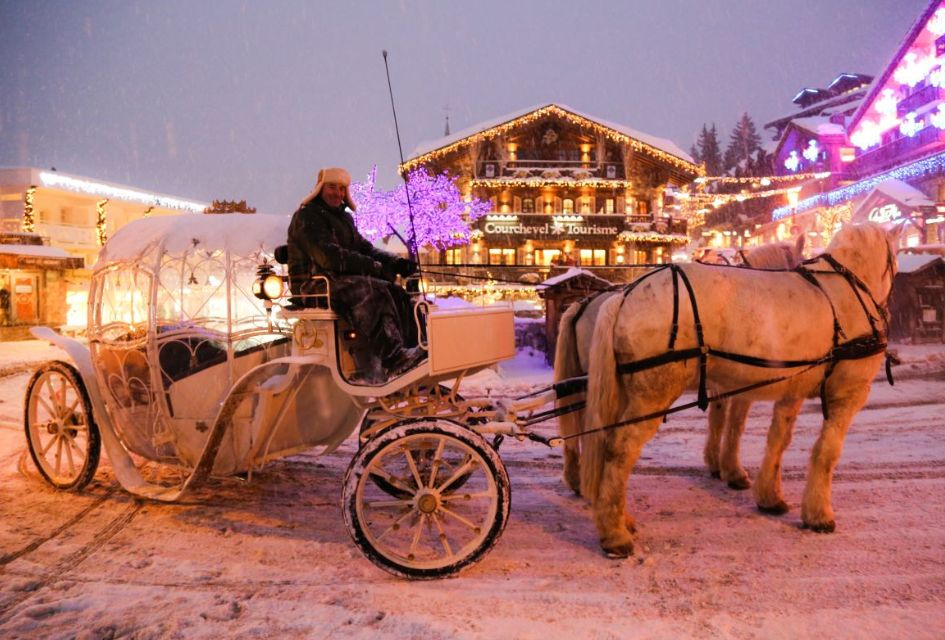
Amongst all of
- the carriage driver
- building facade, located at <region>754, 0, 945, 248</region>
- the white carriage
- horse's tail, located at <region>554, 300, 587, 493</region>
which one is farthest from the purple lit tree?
the carriage driver

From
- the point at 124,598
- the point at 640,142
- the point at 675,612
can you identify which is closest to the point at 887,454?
the point at 675,612

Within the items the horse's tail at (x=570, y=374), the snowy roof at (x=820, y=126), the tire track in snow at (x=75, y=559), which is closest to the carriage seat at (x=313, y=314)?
the horse's tail at (x=570, y=374)

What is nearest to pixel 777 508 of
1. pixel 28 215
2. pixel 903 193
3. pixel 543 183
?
pixel 903 193

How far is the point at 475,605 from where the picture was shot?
130 inches

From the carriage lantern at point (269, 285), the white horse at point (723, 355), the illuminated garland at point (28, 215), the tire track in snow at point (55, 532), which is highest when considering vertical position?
the illuminated garland at point (28, 215)

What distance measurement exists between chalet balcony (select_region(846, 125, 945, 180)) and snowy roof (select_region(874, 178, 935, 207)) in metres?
3.47

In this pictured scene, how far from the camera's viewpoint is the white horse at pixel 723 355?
13.2 feet

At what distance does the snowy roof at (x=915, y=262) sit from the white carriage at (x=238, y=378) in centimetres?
1583

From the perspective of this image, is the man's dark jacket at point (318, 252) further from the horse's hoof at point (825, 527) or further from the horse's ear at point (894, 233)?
the horse's ear at point (894, 233)

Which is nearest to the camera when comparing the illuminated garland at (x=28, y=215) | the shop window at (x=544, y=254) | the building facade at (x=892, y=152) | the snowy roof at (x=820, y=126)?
the building facade at (x=892, y=152)

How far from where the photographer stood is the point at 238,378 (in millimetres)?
4844

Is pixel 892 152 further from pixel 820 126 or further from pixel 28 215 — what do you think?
pixel 28 215

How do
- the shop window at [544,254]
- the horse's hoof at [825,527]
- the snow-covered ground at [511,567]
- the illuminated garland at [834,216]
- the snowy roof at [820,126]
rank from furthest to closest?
1. the snowy roof at [820,126]
2. the shop window at [544,254]
3. the illuminated garland at [834,216]
4. the horse's hoof at [825,527]
5. the snow-covered ground at [511,567]

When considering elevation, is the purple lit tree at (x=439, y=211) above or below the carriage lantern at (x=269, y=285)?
above
